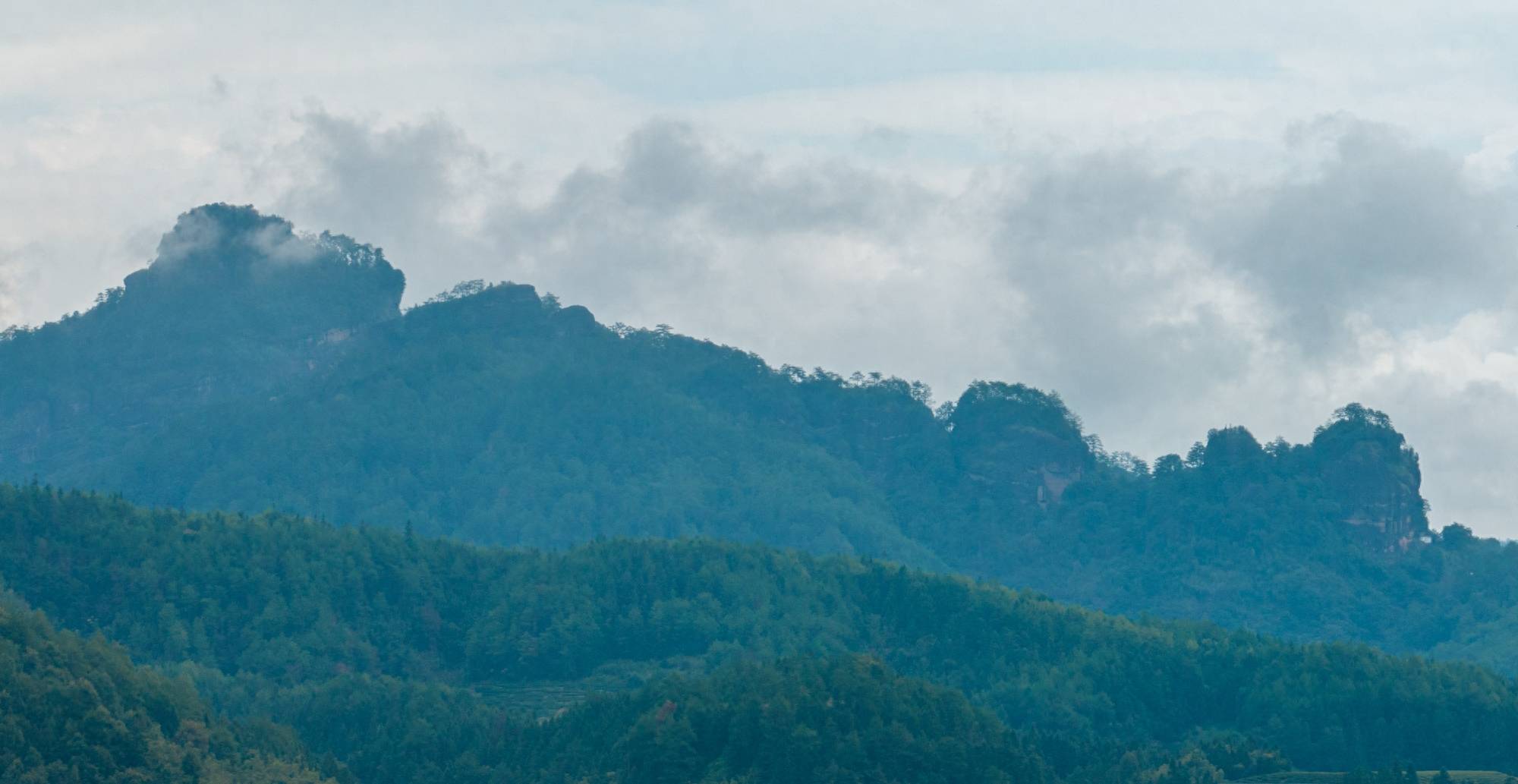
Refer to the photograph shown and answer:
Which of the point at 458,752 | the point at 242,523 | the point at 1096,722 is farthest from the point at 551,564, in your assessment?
the point at 458,752

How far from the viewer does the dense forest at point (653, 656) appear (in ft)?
388

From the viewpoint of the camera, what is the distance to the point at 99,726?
94.6m

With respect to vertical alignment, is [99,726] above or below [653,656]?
below

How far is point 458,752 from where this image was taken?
393 feet

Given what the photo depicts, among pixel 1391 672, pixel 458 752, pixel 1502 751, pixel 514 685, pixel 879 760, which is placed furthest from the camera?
pixel 514 685

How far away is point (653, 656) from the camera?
166250 mm

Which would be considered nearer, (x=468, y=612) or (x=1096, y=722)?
(x=1096, y=722)

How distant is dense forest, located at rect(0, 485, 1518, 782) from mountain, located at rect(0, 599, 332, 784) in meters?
14.5

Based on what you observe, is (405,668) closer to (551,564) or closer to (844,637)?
(551,564)

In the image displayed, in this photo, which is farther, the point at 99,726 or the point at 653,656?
the point at 653,656

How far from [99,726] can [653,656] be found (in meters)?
74.3

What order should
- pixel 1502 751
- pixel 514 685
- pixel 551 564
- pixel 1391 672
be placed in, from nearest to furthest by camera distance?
pixel 1502 751 < pixel 1391 672 < pixel 514 685 < pixel 551 564

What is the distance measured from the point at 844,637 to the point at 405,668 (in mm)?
30372

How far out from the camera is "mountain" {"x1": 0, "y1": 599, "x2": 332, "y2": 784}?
92062 millimetres
